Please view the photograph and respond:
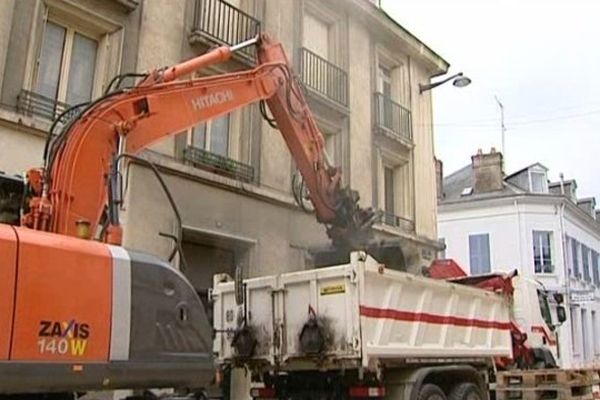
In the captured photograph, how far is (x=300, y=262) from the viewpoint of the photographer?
13258 millimetres

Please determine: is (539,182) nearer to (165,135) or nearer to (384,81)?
(384,81)

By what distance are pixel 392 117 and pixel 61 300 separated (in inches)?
546

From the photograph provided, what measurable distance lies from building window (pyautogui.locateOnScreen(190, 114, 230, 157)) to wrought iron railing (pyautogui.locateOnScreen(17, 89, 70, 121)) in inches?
103

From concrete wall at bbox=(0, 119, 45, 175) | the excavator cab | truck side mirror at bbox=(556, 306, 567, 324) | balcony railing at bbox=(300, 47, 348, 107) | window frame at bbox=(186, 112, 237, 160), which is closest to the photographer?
the excavator cab

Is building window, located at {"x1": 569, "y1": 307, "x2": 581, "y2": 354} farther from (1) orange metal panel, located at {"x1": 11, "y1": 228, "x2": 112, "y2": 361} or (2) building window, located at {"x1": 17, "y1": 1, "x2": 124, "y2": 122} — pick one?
(1) orange metal panel, located at {"x1": 11, "y1": 228, "x2": 112, "y2": 361}

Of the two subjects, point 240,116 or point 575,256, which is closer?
point 240,116

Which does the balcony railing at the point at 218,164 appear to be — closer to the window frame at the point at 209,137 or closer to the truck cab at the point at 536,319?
the window frame at the point at 209,137

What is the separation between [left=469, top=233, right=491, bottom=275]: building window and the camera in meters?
30.2

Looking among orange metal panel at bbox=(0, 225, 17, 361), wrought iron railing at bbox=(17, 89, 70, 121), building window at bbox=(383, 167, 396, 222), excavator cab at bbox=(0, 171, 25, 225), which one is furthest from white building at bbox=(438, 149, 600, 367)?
orange metal panel at bbox=(0, 225, 17, 361)

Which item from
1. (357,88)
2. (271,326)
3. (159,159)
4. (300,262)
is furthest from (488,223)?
(271,326)

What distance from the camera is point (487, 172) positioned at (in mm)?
31281

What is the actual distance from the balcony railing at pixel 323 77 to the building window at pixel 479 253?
671 inches

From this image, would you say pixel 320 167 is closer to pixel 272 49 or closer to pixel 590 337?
pixel 272 49

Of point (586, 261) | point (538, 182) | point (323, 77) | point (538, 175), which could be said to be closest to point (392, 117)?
point (323, 77)
